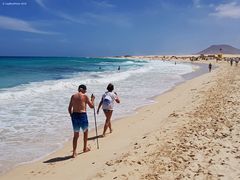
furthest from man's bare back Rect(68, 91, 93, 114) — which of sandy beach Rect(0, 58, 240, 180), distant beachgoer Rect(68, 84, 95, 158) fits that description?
sandy beach Rect(0, 58, 240, 180)

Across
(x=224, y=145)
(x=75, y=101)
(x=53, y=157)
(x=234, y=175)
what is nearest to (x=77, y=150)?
(x=53, y=157)

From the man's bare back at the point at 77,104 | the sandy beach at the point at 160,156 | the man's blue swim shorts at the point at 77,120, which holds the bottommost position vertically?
the sandy beach at the point at 160,156

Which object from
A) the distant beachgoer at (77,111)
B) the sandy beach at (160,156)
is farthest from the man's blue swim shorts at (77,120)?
the sandy beach at (160,156)

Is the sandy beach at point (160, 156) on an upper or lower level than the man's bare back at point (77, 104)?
lower

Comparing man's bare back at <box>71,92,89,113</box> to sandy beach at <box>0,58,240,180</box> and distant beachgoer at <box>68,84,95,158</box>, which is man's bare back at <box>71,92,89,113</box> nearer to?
distant beachgoer at <box>68,84,95,158</box>

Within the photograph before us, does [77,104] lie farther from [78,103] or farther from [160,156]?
[160,156]

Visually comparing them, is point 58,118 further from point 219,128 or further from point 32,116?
point 219,128

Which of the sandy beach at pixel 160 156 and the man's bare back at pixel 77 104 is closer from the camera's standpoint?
the sandy beach at pixel 160 156

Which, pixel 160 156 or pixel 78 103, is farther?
pixel 78 103

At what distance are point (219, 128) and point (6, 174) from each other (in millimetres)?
4970

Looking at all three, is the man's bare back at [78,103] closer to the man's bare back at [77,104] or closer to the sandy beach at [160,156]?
the man's bare back at [77,104]

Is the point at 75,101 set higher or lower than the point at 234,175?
higher

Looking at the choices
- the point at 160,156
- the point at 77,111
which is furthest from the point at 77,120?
the point at 160,156

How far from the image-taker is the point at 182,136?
284 inches
